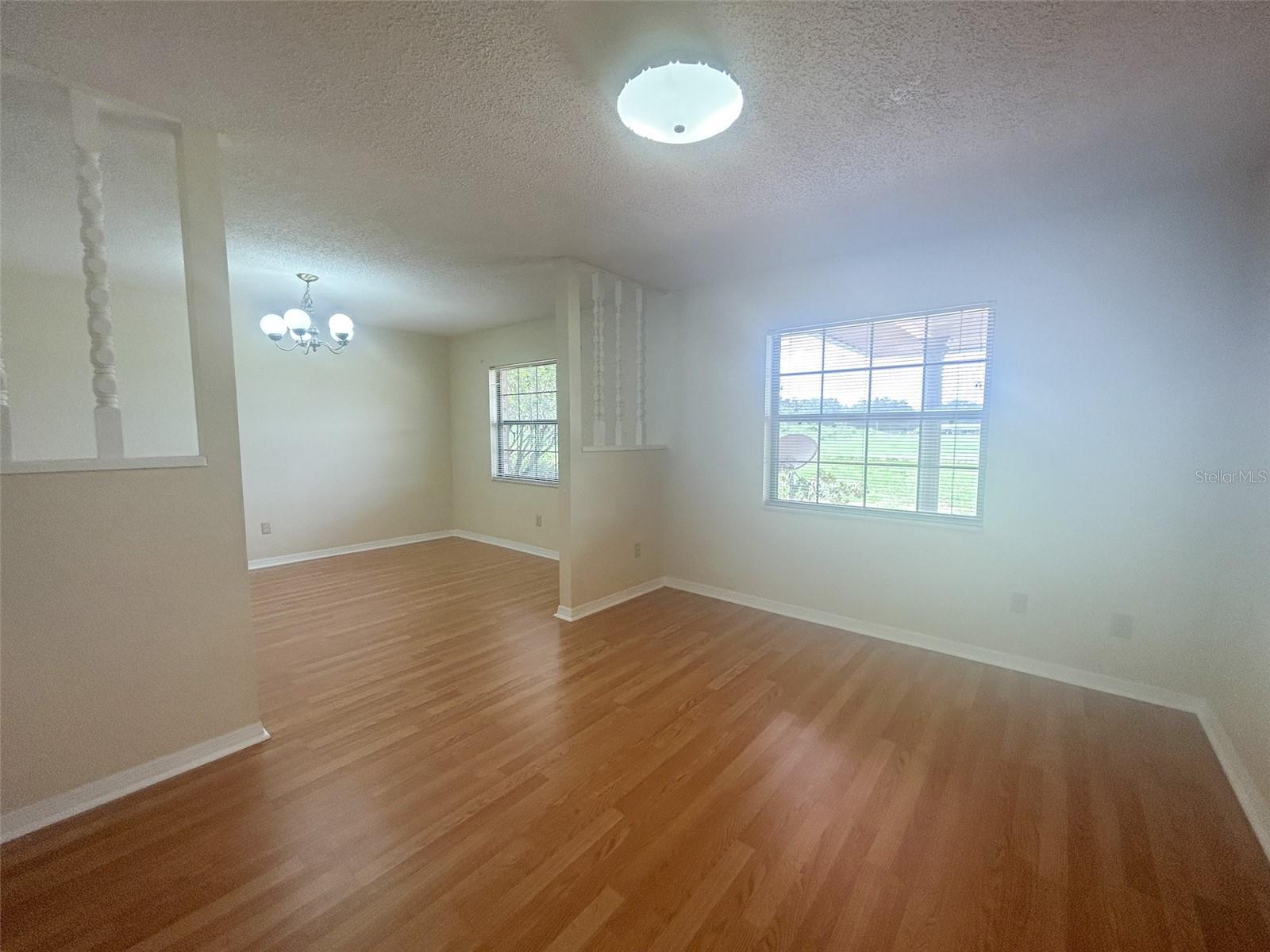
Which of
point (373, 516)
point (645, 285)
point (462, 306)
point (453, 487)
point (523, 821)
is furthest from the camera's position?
point (453, 487)

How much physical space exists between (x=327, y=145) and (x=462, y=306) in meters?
2.70

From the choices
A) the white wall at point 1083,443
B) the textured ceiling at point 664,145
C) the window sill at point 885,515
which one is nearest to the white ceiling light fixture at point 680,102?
the textured ceiling at point 664,145

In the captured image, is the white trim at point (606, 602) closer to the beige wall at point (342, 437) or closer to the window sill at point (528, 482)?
the window sill at point (528, 482)

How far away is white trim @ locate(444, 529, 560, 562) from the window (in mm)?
2659

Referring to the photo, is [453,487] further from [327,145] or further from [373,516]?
[327,145]

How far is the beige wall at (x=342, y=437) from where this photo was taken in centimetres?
472

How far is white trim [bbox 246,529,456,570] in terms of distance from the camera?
4.82 meters

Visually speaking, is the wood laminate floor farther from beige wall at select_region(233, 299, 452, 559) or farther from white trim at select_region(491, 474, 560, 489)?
beige wall at select_region(233, 299, 452, 559)

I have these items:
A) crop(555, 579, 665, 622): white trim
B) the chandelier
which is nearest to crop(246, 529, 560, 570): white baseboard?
crop(555, 579, 665, 622): white trim

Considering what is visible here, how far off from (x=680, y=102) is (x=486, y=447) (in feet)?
16.0

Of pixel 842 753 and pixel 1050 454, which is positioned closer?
pixel 842 753

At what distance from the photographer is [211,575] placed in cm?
199

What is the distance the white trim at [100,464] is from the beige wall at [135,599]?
23 mm

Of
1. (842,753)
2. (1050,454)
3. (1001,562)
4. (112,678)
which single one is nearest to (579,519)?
(842,753)
